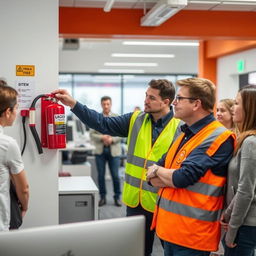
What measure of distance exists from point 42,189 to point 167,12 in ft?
8.58

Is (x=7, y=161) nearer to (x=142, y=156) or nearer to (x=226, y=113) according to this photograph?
(x=142, y=156)

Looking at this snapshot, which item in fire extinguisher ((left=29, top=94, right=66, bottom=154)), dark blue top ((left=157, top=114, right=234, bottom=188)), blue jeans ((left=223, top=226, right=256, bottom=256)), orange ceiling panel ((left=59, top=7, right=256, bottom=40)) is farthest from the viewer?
orange ceiling panel ((left=59, top=7, right=256, bottom=40))

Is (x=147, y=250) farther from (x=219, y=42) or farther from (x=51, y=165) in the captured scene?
(x=219, y=42)

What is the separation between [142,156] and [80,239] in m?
1.52

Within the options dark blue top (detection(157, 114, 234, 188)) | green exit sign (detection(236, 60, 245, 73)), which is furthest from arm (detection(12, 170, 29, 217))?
green exit sign (detection(236, 60, 245, 73))

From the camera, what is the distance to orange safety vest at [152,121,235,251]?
70.8 inches

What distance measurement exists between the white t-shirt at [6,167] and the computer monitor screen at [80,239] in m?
1.08

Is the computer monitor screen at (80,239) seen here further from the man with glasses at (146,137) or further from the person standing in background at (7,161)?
the man with glasses at (146,137)

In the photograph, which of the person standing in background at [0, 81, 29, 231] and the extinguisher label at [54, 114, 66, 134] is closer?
the person standing in background at [0, 81, 29, 231]

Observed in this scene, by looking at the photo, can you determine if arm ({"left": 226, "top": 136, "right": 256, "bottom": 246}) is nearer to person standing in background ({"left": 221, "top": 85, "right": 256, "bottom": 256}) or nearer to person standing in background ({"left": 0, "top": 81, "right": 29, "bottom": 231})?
person standing in background ({"left": 221, "top": 85, "right": 256, "bottom": 256})

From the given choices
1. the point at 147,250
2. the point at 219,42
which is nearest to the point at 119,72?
the point at 219,42

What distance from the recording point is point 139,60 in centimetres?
1138

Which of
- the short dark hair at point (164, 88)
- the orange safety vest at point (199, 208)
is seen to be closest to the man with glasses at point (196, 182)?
the orange safety vest at point (199, 208)

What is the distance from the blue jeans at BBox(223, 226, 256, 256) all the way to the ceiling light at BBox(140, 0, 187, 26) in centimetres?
296
